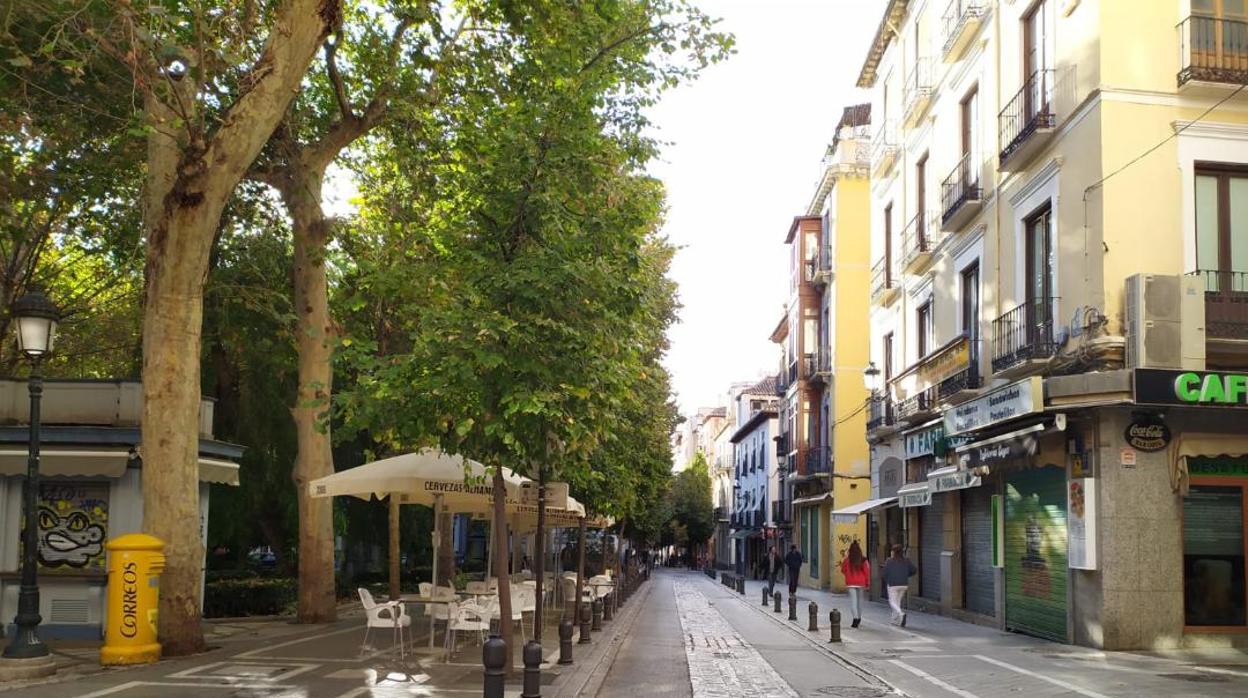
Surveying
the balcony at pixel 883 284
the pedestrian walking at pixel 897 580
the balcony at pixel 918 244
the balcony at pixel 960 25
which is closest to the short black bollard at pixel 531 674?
the pedestrian walking at pixel 897 580

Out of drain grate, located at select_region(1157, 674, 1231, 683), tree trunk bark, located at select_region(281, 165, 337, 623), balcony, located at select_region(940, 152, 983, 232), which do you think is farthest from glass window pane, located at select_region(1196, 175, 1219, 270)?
tree trunk bark, located at select_region(281, 165, 337, 623)

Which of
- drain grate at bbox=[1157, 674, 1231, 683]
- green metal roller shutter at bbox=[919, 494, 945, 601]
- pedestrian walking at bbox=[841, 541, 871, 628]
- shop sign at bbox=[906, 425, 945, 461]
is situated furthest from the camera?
green metal roller shutter at bbox=[919, 494, 945, 601]

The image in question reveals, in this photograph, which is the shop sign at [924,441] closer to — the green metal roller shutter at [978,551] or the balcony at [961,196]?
the green metal roller shutter at [978,551]

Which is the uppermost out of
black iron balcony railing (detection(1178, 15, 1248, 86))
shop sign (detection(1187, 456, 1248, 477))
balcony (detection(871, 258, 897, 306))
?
black iron balcony railing (detection(1178, 15, 1248, 86))

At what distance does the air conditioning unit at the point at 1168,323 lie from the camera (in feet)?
51.1

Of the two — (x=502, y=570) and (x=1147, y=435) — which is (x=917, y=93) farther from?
(x=502, y=570)

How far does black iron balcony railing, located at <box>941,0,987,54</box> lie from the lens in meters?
22.4

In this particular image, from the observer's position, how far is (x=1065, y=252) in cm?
1750

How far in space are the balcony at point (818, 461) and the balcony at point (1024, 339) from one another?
22.6 meters

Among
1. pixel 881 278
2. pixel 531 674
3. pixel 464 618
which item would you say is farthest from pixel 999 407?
pixel 881 278

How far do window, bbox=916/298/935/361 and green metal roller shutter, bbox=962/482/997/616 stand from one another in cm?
448

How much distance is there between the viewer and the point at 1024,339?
18.9 meters

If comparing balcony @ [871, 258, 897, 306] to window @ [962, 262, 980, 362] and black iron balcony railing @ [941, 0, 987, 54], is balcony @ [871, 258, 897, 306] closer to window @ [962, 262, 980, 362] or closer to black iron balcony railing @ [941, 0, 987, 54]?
window @ [962, 262, 980, 362]

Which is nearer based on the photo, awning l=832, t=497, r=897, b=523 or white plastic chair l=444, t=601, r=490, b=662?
white plastic chair l=444, t=601, r=490, b=662
